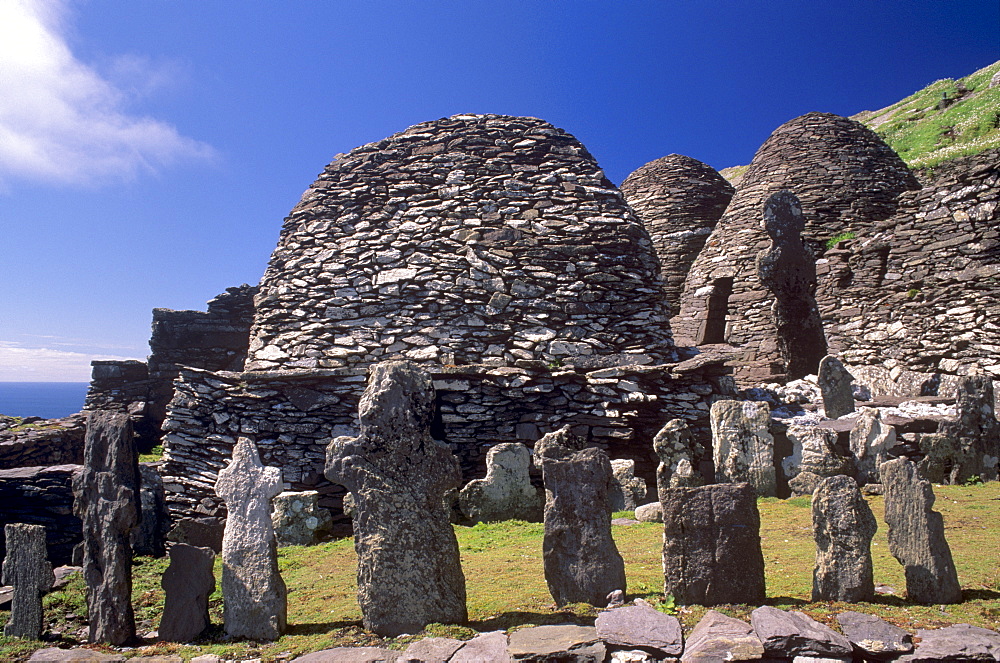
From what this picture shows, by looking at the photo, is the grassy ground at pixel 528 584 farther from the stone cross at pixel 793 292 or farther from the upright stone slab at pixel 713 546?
the stone cross at pixel 793 292

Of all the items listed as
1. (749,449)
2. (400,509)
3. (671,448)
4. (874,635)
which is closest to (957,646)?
(874,635)

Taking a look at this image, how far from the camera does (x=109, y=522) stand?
4.27 m

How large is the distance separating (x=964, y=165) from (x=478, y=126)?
11.0 metres

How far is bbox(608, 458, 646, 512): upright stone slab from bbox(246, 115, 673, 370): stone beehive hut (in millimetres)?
1995

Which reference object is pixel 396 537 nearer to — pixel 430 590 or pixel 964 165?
pixel 430 590

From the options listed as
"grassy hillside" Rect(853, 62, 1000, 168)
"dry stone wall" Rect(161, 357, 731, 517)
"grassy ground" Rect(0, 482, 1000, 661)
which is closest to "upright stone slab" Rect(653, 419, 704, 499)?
"grassy ground" Rect(0, 482, 1000, 661)

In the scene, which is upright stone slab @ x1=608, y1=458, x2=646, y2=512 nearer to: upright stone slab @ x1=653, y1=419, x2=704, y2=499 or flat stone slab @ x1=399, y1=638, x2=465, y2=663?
upright stone slab @ x1=653, y1=419, x2=704, y2=499

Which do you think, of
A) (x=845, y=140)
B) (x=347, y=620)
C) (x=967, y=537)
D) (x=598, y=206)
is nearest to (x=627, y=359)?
(x=598, y=206)

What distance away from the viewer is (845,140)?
655 inches

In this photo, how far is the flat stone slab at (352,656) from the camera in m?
3.34

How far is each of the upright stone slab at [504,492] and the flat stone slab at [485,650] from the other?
12.1 feet

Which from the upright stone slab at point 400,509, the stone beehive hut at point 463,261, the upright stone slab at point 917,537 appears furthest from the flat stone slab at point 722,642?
the stone beehive hut at point 463,261

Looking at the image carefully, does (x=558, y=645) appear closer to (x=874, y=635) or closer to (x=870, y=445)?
(x=874, y=635)

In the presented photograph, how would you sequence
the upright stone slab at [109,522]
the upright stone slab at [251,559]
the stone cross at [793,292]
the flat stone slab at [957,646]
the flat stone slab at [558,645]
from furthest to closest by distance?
the stone cross at [793,292], the upright stone slab at [109,522], the upright stone slab at [251,559], the flat stone slab at [558,645], the flat stone slab at [957,646]
